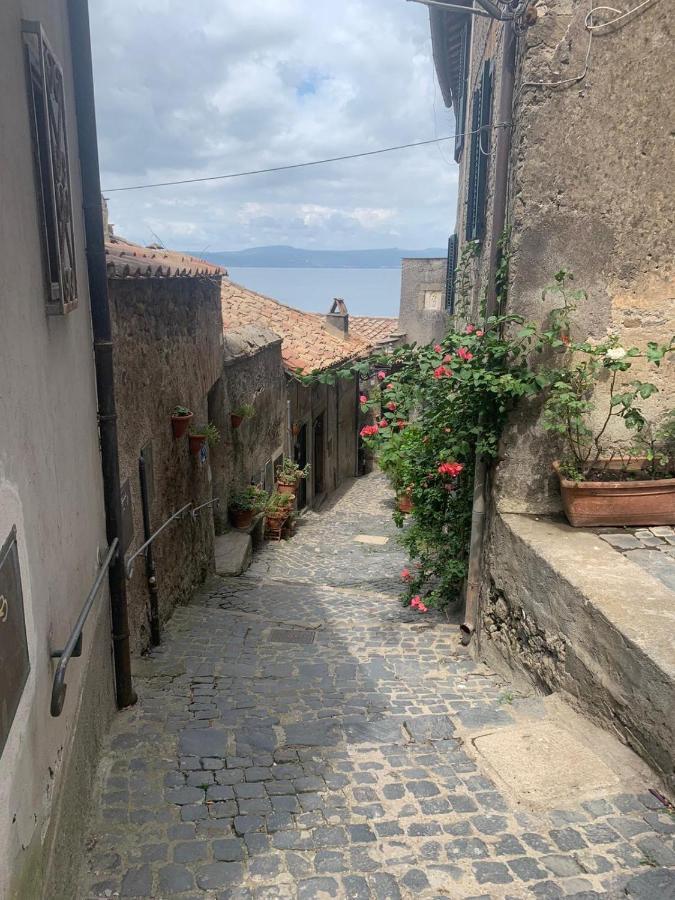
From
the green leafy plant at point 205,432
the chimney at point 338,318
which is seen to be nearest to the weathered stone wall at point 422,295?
the chimney at point 338,318

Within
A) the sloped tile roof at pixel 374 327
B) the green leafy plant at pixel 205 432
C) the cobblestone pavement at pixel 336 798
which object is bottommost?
the cobblestone pavement at pixel 336 798

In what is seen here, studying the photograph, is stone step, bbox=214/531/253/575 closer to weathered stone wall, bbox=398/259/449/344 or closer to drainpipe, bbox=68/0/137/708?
drainpipe, bbox=68/0/137/708

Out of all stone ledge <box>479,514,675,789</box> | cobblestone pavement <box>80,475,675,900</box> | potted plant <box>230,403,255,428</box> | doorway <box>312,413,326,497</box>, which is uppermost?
potted plant <box>230,403,255,428</box>

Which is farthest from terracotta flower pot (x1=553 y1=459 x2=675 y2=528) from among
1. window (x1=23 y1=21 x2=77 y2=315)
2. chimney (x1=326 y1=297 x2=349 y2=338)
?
chimney (x1=326 y1=297 x2=349 y2=338)

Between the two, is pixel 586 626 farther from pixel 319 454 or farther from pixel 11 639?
pixel 319 454

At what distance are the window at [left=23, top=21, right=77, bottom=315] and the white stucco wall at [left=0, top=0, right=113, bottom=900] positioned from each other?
0.09 metres

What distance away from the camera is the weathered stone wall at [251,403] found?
10.4 metres

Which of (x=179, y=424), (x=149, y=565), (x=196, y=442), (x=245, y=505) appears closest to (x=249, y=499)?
(x=245, y=505)

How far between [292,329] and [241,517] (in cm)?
732

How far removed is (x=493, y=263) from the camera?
5.54 m

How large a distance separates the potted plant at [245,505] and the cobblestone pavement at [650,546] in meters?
6.70

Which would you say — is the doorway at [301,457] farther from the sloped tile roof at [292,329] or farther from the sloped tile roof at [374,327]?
the sloped tile roof at [374,327]

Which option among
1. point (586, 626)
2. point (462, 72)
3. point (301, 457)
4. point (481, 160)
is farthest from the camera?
point (301, 457)

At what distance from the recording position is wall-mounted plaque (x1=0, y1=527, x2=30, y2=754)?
1903 mm
